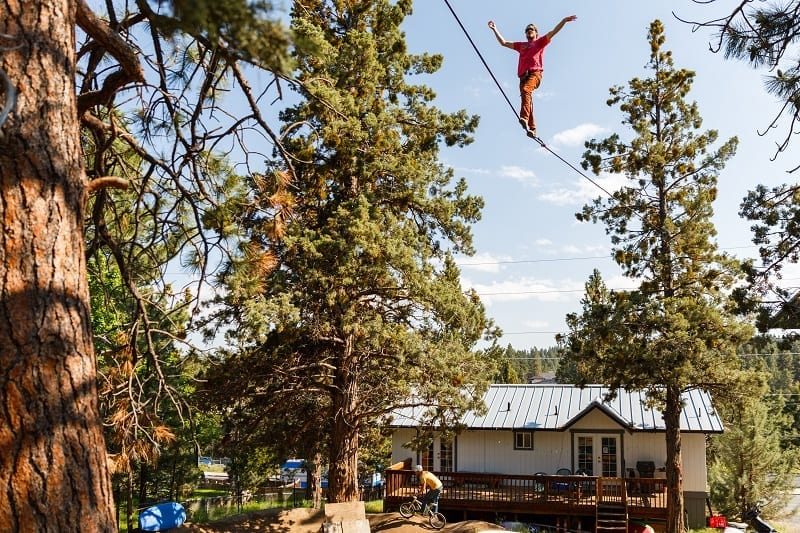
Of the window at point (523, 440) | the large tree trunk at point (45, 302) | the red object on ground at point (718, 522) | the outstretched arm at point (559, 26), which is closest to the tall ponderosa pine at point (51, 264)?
the large tree trunk at point (45, 302)

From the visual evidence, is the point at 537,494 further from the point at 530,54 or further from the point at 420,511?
the point at 530,54

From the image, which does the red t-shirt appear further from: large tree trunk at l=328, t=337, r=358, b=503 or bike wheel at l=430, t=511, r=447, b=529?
bike wheel at l=430, t=511, r=447, b=529

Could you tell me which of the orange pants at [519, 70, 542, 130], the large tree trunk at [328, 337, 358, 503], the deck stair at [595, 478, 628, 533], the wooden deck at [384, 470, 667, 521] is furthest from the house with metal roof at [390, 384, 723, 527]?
the orange pants at [519, 70, 542, 130]

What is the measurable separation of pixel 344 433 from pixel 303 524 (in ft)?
11.9

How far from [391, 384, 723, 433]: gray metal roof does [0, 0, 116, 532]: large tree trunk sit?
21487mm

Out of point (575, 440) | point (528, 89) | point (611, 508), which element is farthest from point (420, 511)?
point (528, 89)

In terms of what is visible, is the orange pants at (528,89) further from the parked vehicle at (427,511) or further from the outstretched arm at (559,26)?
the parked vehicle at (427,511)

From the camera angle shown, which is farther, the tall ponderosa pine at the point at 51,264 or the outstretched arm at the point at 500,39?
the outstretched arm at the point at 500,39

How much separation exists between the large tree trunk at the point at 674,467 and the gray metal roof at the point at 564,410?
392 centimetres

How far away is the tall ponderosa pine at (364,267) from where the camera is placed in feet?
49.0

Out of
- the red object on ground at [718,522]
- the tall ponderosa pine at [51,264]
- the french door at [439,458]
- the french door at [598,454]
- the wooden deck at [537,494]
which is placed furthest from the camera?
the french door at [439,458]

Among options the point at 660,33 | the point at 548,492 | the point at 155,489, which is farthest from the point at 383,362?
the point at 155,489

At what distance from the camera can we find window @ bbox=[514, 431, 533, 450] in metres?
27.0

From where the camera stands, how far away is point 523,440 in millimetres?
27094
